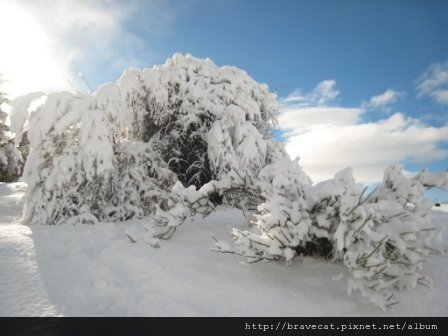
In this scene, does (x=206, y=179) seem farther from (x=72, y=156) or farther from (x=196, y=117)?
(x=72, y=156)

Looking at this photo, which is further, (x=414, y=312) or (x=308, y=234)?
(x=308, y=234)

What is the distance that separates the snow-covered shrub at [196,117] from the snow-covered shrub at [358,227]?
3.12 m

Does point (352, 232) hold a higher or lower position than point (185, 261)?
higher

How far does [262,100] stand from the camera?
26.8ft

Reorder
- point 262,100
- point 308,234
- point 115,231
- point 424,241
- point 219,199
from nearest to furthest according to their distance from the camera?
point 424,241 < point 308,234 < point 115,231 < point 219,199 < point 262,100

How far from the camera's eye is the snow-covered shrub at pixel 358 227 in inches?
115

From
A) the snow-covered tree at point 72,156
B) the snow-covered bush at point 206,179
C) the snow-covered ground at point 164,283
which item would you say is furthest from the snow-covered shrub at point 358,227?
the snow-covered tree at point 72,156

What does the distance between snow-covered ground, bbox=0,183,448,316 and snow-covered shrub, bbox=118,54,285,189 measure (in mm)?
2830

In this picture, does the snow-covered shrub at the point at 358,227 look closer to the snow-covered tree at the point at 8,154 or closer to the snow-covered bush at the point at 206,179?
the snow-covered bush at the point at 206,179
